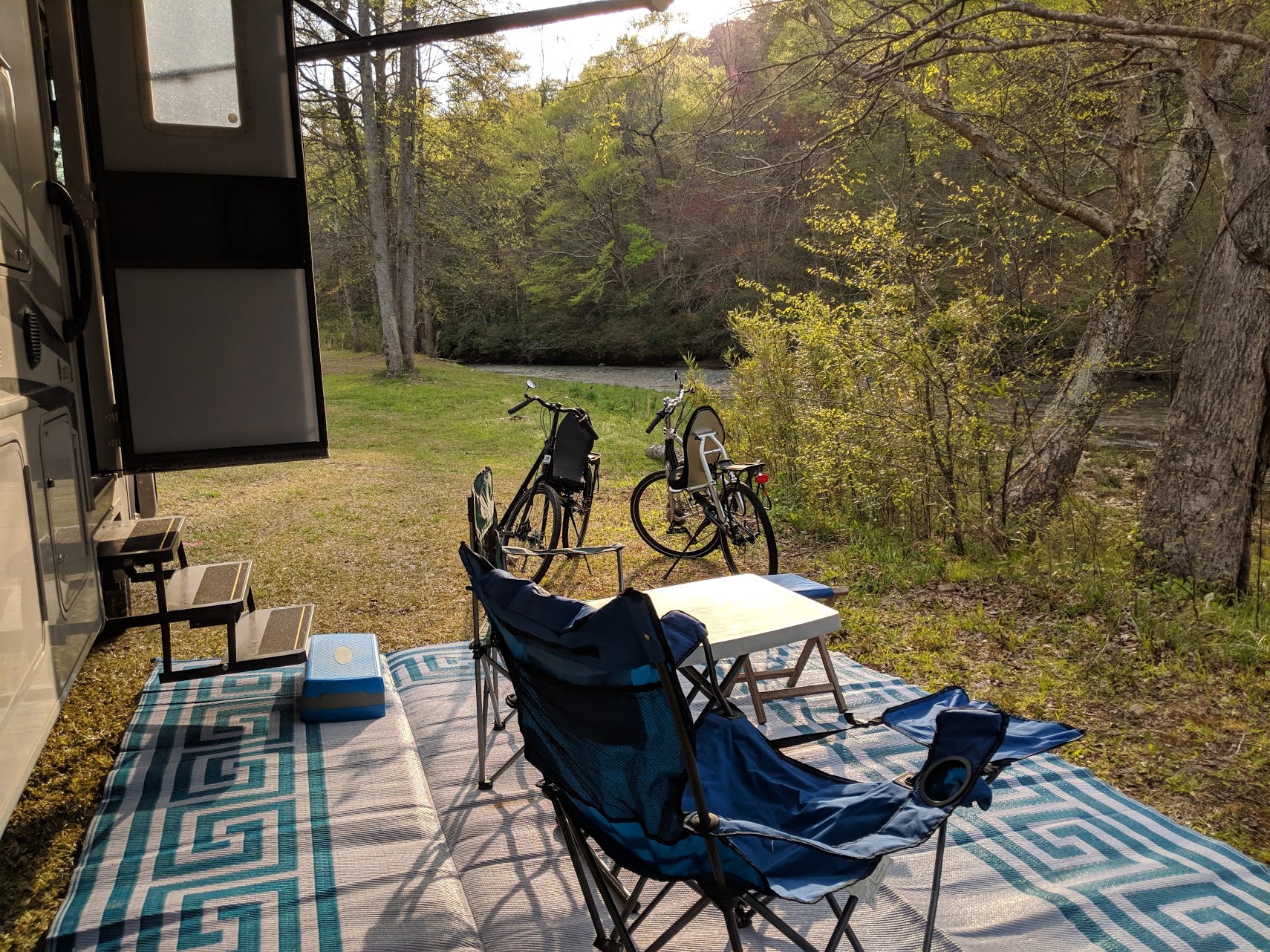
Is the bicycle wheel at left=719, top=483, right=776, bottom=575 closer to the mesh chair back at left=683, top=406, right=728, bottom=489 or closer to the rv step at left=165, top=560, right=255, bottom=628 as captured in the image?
the mesh chair back at left=683, top=406, right=728, bottom=489

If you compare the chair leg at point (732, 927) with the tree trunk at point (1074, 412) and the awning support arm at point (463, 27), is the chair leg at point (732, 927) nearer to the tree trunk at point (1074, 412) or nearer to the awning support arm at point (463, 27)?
the awning support arm at point (463, 27)

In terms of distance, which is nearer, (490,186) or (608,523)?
(608,523)

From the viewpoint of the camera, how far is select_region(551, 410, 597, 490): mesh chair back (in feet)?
18.5

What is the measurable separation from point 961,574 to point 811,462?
1.49 meters

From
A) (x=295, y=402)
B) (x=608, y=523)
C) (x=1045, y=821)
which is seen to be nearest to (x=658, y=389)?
(x=608, y=523)

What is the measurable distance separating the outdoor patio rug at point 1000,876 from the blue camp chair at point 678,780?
1.04 feet

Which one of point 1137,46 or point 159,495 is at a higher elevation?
point 1137,46

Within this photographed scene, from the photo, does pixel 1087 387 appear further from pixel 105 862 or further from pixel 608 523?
pixel 105 862

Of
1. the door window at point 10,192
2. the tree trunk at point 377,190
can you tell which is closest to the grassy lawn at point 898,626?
the door window at point 10,192

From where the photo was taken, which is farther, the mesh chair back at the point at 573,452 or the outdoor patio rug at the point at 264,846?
the mesh chair back at the point at 573,452

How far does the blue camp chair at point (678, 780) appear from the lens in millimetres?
1602

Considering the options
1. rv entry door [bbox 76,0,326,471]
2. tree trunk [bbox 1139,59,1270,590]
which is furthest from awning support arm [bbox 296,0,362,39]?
tree trunk [bbox 1139,59,1270,590]

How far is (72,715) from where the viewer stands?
3.68 metres

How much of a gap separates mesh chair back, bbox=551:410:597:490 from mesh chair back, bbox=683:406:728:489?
60cm
